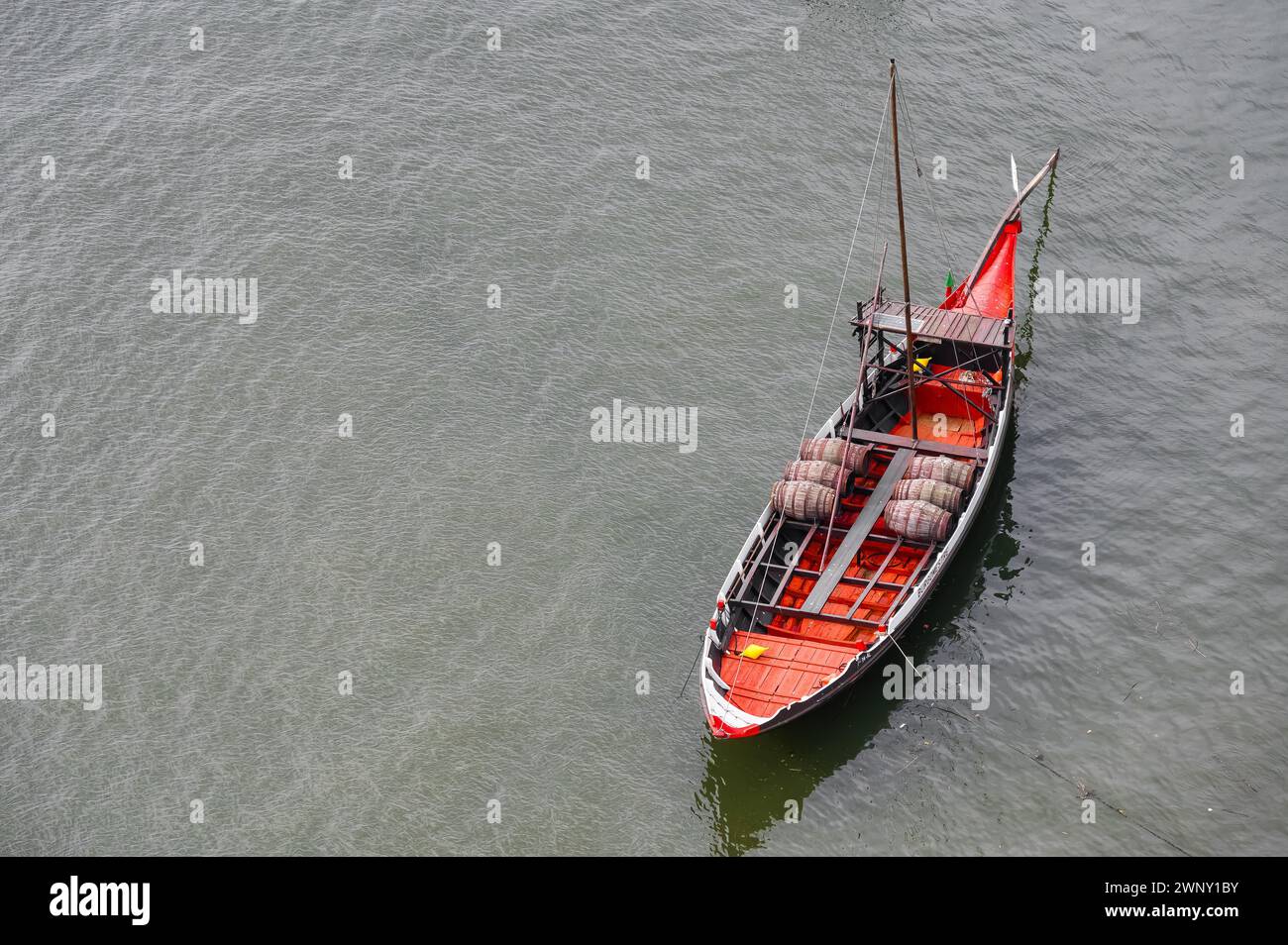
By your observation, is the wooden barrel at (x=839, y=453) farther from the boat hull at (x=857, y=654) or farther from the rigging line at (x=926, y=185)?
the rigging line at (x=926, y=185)

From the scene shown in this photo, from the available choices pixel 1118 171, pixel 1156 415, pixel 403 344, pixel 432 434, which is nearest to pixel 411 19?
pixel 403 344

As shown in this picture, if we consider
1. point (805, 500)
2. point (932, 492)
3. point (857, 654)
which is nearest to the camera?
point (857, 654)

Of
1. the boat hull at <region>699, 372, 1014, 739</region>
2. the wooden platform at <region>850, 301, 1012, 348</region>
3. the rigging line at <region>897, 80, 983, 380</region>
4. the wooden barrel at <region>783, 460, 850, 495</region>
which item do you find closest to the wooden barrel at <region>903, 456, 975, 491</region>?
the boat hull at <region>699, 372, 1014, 739</region>

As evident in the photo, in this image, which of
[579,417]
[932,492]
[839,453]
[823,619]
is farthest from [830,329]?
[823,619]

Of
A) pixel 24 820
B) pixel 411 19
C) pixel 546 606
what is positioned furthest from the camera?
pixel 411 19

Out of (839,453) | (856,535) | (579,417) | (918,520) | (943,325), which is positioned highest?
(943,325)

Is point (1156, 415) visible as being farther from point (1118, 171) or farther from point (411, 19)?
point (411, 19)

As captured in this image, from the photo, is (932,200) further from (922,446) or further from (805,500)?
(805,500)
